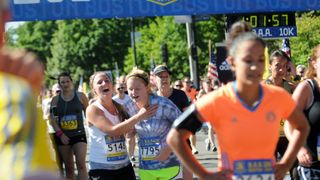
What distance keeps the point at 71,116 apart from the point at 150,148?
3380 millimetres

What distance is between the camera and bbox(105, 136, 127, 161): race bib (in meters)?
6.16

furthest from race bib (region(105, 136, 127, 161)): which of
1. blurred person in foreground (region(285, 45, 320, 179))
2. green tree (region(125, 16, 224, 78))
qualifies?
green tree (region(125, 16, 224, 78))

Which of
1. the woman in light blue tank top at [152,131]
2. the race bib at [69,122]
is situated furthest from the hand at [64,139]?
the woman in light blue tank top at [152,131]

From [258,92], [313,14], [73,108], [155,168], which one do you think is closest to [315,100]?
[258,92]

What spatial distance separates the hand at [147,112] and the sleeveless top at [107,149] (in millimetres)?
564

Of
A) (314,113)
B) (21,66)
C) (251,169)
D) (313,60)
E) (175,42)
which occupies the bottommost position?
(251,169)

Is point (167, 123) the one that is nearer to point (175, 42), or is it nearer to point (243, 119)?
point (243, 119)

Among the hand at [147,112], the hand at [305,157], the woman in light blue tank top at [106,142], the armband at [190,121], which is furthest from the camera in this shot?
the woman in light blue tank top at [106,142]

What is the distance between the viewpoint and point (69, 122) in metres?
9.04

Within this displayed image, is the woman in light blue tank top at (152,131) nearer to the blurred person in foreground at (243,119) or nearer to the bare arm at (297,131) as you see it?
the bare arm at (297,131)

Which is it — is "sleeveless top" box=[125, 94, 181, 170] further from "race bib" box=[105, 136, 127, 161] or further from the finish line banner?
the finish line banner

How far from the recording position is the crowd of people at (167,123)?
4.20 ft

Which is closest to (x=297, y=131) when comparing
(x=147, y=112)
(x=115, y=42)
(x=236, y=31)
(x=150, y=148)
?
(x=236, y=31)

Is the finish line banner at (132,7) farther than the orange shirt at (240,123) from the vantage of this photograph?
Yes
